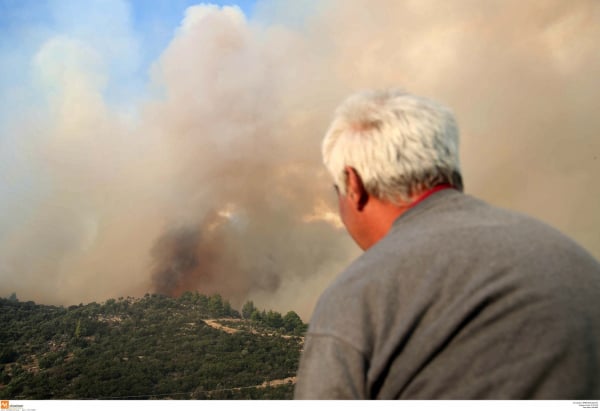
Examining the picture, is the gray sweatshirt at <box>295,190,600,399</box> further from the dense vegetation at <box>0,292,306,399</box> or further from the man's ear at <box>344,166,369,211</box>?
the dense vegetation at <box>0,292,306,399</box>

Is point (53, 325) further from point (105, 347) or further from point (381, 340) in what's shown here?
point (381, 340)

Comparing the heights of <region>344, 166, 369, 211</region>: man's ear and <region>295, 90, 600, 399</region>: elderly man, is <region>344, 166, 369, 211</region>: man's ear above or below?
above

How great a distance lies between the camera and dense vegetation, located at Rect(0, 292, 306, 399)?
7900 cm

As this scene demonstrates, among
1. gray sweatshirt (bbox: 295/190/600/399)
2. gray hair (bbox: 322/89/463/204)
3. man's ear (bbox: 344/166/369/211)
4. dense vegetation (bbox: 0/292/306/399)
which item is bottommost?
gray sweatshirt (bbox: 295/190/600/399)

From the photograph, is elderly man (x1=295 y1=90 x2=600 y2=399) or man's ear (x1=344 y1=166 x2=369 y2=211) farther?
man's ear (x1=344 y1=166 x2=369 y2=211)

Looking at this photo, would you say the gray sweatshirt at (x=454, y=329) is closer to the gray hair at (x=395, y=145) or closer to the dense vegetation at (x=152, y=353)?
the gray hair at (x=395, y=145)

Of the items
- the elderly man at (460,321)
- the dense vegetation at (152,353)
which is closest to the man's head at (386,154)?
the elderly man at (460,321)

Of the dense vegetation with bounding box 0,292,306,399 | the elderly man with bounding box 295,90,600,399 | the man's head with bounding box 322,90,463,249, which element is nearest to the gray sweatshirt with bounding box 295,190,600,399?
the elderly man with bounding box 295,90,600,399

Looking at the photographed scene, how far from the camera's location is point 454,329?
4.85ft

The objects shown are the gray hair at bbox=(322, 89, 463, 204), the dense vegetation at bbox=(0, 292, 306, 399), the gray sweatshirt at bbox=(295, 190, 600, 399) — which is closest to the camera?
the gray sweatshirt at bbox=(295, 190, 600, 399)

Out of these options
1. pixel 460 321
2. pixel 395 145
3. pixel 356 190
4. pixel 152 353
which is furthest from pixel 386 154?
pixel 152 353

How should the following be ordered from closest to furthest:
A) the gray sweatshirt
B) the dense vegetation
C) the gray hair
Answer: the gray sweatshirt < the gray hair < the dense vegetation

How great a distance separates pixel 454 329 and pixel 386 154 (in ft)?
2.07

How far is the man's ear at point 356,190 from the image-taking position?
6.30 ft
